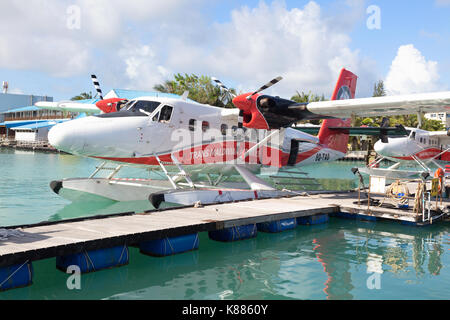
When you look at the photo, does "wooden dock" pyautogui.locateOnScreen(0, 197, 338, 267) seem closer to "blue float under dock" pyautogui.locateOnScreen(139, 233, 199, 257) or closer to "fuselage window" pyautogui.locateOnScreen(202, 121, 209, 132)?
"blue float under dock" pyautogui.locateOnScreen(139, 233, 199, 257)

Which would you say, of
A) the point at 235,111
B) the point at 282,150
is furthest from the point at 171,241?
the point at 282,150

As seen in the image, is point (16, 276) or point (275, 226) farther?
point (275, 226)

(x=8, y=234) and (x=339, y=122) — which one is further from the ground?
(x=339, y=122)

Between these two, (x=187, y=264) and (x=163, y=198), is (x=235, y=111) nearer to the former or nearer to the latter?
(x=163, y=198)

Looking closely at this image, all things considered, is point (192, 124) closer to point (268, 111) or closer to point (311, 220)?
point (268, 111)

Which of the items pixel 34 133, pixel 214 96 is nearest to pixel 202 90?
pixel 214 96

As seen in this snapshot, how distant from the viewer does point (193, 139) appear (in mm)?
11656

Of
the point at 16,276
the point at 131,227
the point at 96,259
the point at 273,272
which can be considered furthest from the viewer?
the point at 131,227

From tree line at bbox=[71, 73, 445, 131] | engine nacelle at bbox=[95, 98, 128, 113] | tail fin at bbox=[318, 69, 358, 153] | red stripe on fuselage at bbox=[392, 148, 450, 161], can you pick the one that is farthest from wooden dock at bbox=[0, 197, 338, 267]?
tree line at bbox=[71, 73, 445, 131]

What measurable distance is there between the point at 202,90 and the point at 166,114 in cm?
3987

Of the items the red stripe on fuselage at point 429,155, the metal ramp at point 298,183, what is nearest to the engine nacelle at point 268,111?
the metal ramp at point 298,183

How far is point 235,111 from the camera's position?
12.1m

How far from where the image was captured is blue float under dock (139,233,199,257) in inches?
275

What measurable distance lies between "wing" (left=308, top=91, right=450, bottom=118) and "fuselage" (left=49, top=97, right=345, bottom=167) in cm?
196
